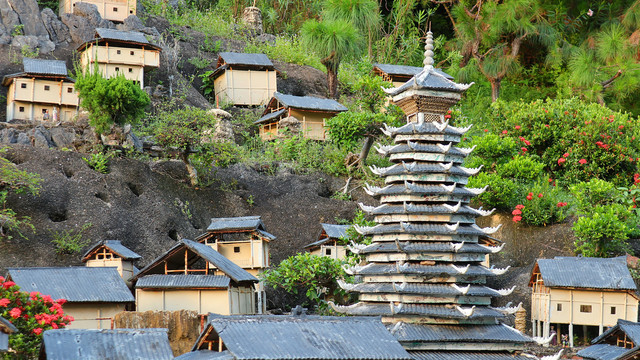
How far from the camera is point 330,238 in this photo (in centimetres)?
3872

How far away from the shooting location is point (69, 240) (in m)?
37.0

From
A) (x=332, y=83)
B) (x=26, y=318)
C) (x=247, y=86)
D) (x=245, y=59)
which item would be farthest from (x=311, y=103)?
(x=26, y=318)

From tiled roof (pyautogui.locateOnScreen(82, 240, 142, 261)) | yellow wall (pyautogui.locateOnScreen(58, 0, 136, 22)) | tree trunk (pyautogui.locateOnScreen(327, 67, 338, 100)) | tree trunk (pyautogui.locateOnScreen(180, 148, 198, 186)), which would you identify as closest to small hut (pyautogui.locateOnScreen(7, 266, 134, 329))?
tiled roof (pyautogui.locateOnScreen(82, 240, 142, 261))

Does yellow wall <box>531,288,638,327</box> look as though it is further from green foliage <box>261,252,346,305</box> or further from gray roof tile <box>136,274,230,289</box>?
gray roof tile <box>136,274,230,289</box>

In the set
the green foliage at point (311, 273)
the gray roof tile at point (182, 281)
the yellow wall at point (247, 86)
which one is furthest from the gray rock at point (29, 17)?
the green foliage at point (311, 273)

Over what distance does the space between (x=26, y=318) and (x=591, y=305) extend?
24.7 metres

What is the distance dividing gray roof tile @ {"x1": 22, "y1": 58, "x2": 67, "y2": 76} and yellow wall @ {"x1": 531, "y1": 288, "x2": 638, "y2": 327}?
3381 cm

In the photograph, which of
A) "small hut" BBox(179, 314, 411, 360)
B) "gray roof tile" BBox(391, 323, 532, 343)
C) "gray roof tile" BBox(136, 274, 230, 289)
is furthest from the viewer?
"gray roof tile" BBox(136, 274, 230, 289)

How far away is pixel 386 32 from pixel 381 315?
4679 centimetres

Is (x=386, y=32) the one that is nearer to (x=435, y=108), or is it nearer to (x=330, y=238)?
(x=330, y=238)

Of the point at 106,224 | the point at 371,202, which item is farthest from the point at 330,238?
the point at 106,224

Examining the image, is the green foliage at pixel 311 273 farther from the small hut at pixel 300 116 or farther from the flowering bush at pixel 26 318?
the small hut at pixel 300 116

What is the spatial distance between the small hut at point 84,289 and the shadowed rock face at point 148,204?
192 inches

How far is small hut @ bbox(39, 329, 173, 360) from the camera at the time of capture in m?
19.2
